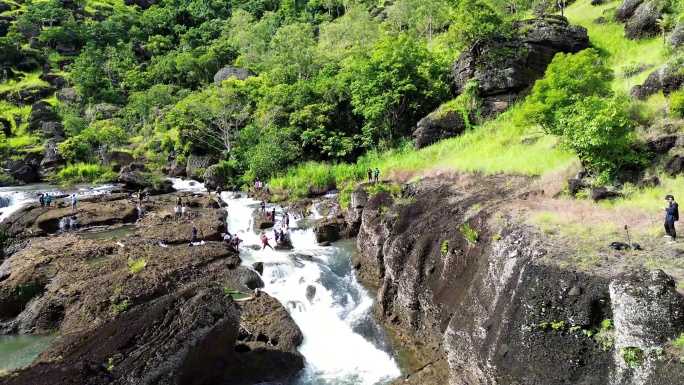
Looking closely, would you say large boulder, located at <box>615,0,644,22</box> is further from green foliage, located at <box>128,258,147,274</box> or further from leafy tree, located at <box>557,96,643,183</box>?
green foliage, located at <box>128,258,147,274</box>

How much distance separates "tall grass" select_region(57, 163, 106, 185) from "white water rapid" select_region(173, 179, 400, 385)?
110ft

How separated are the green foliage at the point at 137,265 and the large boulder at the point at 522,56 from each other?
95.7 feet

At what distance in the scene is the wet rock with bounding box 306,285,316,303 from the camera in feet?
63.7

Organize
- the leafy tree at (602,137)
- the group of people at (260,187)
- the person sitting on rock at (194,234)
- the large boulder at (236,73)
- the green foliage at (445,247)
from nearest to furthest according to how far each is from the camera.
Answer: the green foliage at (445,247) → the leafy tree at (602,137) → the person sitting on rock at (194,234) → the group of people at (260,187) → the large boulder at (236,73)

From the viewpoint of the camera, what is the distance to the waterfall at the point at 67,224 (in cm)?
2908

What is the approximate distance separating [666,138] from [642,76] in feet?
32.0

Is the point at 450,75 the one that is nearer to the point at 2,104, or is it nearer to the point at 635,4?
the point at 635,4

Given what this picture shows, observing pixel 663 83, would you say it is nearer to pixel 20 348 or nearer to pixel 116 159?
pixel 20 348

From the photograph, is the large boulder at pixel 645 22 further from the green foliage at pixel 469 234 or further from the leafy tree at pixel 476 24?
the green foliage at pixel 469 234

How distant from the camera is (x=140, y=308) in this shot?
13.7 m

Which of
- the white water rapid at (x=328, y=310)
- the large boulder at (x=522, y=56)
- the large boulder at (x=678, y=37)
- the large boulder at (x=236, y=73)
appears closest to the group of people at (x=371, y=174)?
the white water rapid at (x=328, y=310)

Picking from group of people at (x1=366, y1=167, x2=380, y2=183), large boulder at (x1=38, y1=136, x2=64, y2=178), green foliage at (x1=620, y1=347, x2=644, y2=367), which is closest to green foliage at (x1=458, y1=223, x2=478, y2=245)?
green foliage at (x1=620, y1=347, x2=644, y2=367)

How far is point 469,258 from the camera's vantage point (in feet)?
47.2

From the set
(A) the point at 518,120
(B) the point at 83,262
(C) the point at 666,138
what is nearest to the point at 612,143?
(C) the point at 666,138
